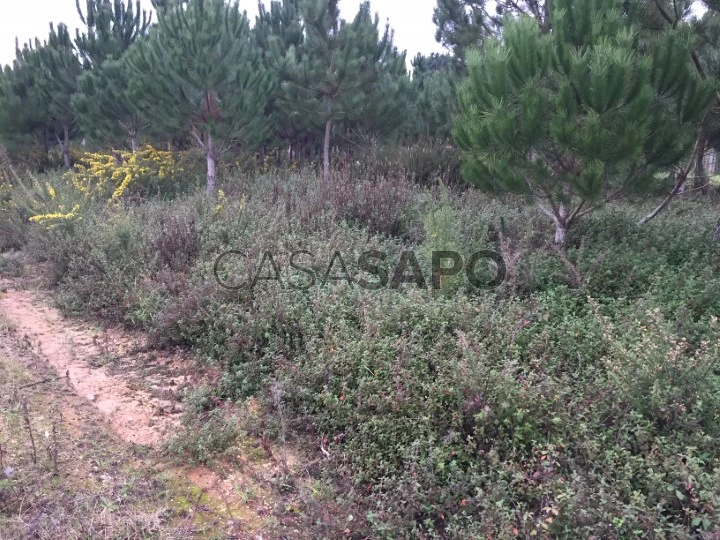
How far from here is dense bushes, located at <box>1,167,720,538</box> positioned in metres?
2.51

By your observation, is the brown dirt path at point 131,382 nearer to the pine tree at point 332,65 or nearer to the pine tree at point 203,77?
the pine tree at point 203,77

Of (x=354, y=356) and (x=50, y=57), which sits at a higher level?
(x=50, y=57)

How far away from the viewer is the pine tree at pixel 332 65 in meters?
10.3

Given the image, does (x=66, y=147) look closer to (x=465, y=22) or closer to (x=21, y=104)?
(x=21, y=104)

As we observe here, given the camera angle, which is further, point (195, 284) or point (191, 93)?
point (191, 93)

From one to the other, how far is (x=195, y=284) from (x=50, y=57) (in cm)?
1105

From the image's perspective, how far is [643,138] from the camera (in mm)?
4332

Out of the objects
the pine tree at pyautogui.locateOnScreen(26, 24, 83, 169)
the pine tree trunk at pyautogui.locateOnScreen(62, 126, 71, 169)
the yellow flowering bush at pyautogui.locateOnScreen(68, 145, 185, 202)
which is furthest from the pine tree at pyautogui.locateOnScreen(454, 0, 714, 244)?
the pine tree trunk at pyautogui.locateOnScreen(62, 126, 71, 169)

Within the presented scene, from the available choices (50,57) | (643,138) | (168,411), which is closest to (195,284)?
(168,411)

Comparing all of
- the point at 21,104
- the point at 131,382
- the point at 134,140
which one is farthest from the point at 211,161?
the point at 21,104

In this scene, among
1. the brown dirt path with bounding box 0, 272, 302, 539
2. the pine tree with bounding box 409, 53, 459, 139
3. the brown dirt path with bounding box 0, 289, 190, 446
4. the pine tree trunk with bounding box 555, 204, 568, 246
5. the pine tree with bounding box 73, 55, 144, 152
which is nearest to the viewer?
the brown dirt path with bounding box 0, 272, 302, 539

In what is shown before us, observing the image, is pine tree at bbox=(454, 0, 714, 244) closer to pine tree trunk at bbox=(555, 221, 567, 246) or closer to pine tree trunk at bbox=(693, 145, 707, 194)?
pine tree trunk at bbox=(555, 221, 567, 246)

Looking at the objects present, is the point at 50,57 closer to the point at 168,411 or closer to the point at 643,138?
the point at 168,411

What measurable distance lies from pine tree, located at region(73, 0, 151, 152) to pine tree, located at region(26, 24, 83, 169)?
0.36 m
